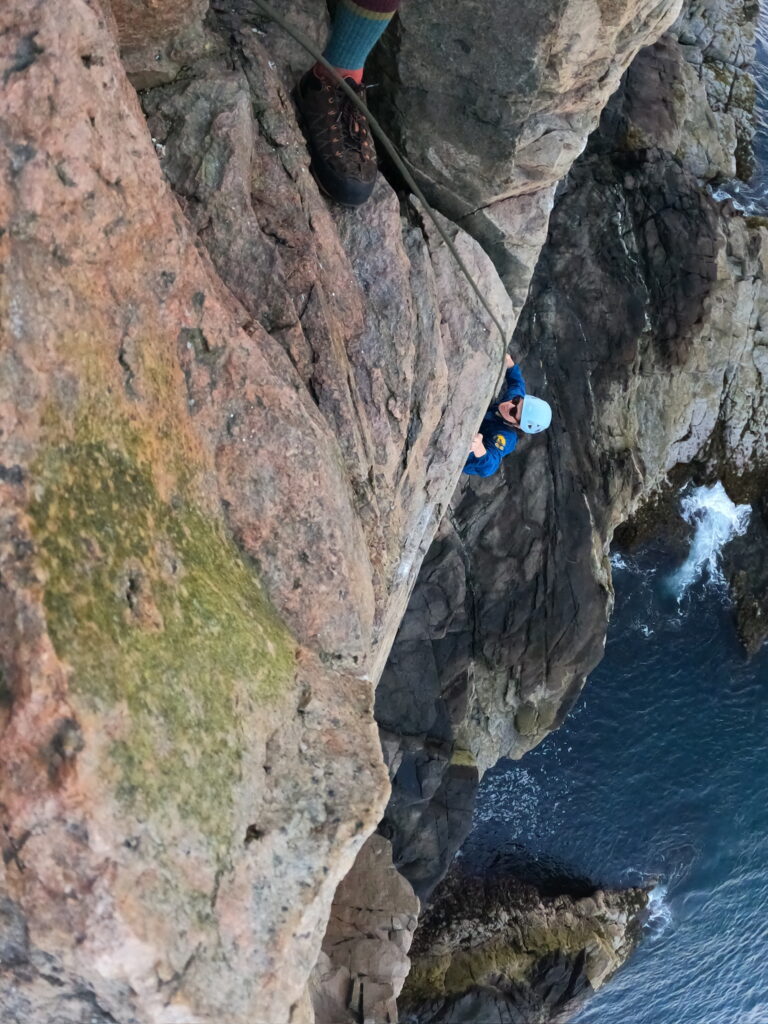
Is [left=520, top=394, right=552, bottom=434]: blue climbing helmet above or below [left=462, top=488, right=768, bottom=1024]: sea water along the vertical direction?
above

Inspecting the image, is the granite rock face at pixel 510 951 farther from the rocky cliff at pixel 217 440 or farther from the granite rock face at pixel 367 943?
the rocky cliff at pixel 217 440

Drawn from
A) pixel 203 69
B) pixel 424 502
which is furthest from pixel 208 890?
pixel 203 69

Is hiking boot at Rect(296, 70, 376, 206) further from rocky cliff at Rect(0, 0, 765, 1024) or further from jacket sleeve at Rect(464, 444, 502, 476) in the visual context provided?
jacket sleeve at Rect(464, 444, 502, 476)

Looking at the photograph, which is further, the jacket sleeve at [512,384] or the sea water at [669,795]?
the sea water at [669,795]

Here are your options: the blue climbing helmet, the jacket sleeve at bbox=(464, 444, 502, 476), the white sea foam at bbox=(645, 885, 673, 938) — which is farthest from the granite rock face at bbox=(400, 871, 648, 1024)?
the blue climbing helmet

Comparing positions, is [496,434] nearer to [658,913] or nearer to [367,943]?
[367,943]

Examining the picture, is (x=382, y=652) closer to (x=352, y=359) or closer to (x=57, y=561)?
(x=352, y=359)

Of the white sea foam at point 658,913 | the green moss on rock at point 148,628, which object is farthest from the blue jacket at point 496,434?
the white sea foam at point 658,913

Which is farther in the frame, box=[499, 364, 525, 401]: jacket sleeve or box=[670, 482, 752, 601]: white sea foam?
box=[670, 482, 752, 601]: white sea foam

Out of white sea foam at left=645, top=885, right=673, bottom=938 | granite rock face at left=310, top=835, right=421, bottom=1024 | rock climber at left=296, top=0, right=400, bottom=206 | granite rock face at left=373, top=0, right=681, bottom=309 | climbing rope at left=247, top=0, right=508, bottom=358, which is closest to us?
climbing rope at left=247, top=0, right=508, bottom=358
